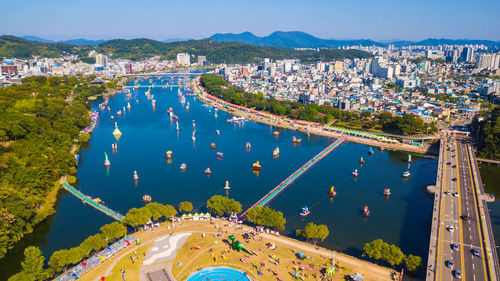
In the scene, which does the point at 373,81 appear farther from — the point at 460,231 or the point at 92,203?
the point at 92,203

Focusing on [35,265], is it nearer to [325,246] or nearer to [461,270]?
[325,246]

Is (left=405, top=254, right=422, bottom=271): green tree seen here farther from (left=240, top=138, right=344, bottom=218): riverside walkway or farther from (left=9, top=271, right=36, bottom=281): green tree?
(left=9, top=271, right=36, bottom=281): green tree

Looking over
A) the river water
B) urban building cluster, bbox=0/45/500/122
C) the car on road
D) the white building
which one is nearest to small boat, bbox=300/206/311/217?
the river water

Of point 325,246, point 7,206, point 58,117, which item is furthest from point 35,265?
point 58,117

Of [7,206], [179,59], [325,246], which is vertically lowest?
[325,246]

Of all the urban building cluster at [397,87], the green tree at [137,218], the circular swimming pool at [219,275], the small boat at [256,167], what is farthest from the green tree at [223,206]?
the urban building cluster at [397,87]

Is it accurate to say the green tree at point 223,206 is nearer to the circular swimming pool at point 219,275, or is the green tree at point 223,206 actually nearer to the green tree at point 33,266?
the circular swimming pool at point 219,275

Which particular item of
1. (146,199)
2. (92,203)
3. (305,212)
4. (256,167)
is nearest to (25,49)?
(92,203)

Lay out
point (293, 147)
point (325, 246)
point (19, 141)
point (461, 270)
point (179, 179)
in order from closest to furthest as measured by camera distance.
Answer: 1. point (461, 270)
2. point (325, 246)
3. point (179, 179)
4. point (19, 141)
5. point (293, 147)
